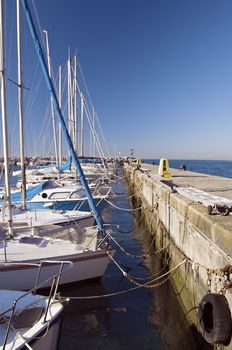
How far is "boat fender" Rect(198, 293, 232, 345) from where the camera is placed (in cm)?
433

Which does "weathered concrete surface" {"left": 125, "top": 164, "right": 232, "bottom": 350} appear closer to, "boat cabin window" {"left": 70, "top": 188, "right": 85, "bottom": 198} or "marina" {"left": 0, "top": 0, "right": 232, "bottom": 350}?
"marina" {"left": 0, "top": 0, "right": 232, "bottom": 350}

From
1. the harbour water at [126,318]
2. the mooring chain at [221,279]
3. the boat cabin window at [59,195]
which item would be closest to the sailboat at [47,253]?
the harbour water at [126,318]

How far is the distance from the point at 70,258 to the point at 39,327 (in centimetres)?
326

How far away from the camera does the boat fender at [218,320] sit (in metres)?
4.33

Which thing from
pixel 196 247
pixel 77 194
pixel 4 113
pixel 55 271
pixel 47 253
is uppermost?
pixel 4 113

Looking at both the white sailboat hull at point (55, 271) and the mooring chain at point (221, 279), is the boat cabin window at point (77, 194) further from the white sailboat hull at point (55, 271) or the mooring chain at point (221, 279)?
the mooring chain at point (221, 279)

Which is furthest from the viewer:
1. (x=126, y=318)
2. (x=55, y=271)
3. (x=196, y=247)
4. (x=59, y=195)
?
(x=59, y=195)

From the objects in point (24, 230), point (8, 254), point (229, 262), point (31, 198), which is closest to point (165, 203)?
point (24, 230)

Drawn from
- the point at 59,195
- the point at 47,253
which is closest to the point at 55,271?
the point at 47,253

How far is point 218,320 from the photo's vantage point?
4.36 meters

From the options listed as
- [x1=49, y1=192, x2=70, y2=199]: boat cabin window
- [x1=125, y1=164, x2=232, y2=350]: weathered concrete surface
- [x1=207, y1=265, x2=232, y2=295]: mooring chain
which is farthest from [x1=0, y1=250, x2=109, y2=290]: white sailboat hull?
[x1=49, y1=192, x2=70, y2=199]: boat cabin window

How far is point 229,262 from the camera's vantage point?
4.55 metres

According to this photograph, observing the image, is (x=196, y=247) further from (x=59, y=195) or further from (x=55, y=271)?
(x=59, y=195)

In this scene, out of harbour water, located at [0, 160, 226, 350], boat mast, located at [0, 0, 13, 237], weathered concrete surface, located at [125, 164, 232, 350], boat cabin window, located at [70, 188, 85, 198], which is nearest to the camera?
weathered concrete surface, located at [125, 164, 232, 350]
